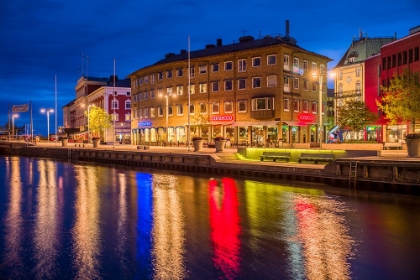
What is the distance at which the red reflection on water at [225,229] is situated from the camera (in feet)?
34.7

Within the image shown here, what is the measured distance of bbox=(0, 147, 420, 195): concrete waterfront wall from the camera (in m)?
23.0

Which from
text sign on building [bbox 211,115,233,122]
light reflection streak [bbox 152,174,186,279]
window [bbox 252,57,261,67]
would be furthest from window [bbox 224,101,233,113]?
light reflection streak [bbox 152,174,186,279]

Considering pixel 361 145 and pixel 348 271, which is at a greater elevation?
pixel 361 145

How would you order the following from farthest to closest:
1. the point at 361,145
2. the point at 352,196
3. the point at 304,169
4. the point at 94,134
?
the point at 94,134
the point at 361,145
the point at 304,169
the point at 352,196

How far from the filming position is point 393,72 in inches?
2336

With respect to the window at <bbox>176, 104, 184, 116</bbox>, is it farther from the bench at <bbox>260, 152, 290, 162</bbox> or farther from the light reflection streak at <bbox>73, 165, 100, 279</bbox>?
the light reflection streak at <bbox>73, 165, 100, 279</bbox>

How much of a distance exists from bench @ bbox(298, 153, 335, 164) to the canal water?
592 centimetres

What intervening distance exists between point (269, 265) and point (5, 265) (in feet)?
23.0

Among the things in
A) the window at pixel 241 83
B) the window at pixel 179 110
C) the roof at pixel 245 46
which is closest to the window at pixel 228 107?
the window at pixel 241 83

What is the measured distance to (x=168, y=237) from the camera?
43.9 ft

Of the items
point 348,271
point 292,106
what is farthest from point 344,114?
point 348,271

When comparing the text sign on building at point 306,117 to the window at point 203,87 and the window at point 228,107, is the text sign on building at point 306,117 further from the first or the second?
the window at point 203,87

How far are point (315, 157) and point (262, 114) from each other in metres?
28.5

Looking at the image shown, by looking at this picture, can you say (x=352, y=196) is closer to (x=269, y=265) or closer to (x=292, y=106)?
(x=269, y=265)
